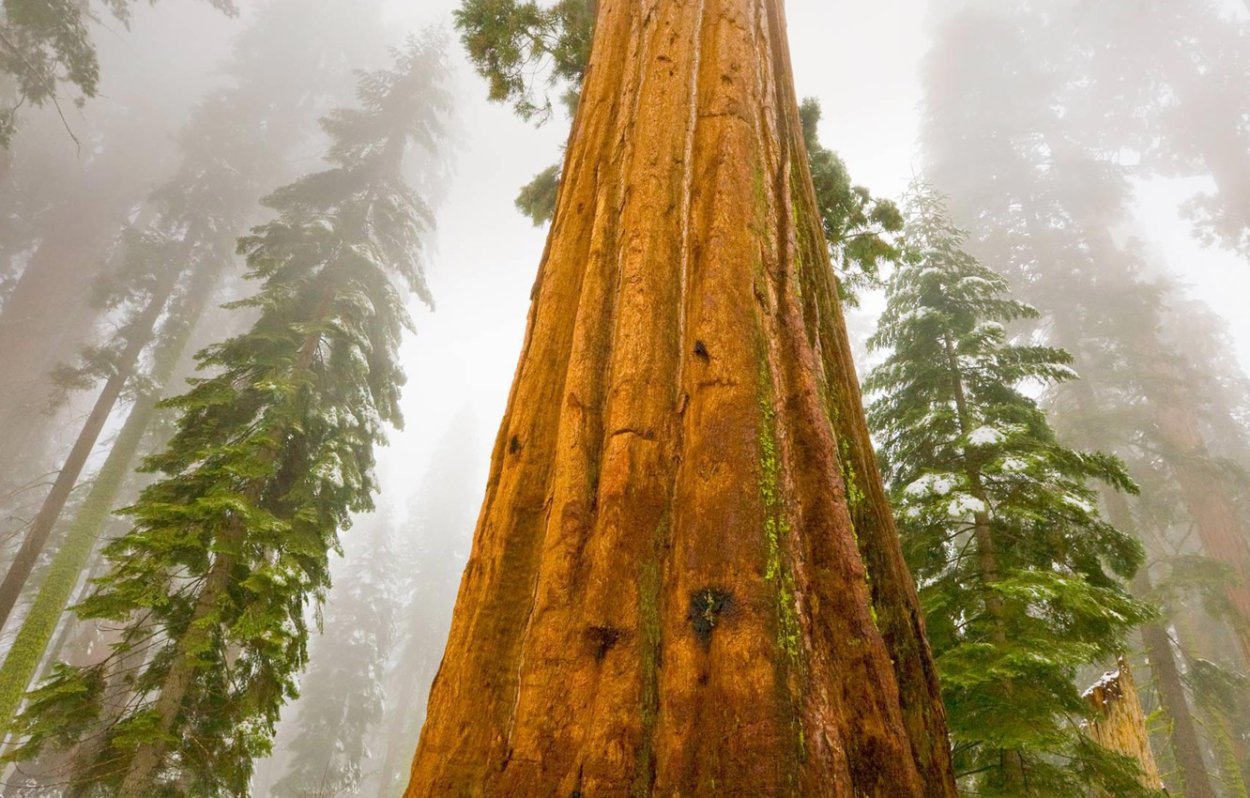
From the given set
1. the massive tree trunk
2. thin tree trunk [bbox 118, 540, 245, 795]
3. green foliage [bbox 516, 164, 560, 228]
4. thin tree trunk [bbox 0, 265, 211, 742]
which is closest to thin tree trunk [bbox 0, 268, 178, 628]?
thin tree trunk [bbox 0, 265, 211, 742]

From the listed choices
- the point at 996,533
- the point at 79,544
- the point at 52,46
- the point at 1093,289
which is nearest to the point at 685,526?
the point at 996,533

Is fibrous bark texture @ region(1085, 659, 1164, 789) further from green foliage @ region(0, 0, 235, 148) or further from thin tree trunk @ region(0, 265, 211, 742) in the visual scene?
green foliage @ region(0, 0, 235, 148)

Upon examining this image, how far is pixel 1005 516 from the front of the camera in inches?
219

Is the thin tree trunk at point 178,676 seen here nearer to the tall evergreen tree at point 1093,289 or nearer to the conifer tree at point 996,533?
the conifer tree at point 996,533

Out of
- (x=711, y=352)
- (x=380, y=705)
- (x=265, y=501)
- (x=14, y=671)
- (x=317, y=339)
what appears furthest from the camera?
(x=380, y=705)

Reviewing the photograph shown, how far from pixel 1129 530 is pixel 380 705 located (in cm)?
2672

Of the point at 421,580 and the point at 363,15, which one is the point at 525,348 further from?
the point at 363,15

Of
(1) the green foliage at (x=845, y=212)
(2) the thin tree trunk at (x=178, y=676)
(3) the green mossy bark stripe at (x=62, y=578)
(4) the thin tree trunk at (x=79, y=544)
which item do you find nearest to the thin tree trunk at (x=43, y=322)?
(4) the thin tree trunk at (x=79, y=544)

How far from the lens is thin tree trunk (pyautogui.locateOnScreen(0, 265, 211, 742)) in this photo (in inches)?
387

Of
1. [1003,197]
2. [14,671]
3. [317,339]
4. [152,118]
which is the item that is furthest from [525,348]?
[152,118]

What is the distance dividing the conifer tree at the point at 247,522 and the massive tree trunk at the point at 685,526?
5.69m

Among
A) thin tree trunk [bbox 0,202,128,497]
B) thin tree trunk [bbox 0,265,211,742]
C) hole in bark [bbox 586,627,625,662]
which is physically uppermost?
thin tree trunk [bbox 0,202,128,497]

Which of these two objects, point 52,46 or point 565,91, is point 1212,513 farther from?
point 52,46

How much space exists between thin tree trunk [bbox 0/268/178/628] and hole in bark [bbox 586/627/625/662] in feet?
49.2
